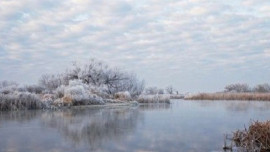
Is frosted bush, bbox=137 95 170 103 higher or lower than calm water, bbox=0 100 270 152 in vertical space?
higher

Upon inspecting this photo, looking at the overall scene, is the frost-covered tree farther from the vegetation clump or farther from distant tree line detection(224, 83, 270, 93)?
distant tree line detection(224, 83, 270, 93)

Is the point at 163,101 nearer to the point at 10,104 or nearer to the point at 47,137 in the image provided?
the point at 10,104

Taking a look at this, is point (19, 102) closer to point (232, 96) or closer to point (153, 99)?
point (153, 99)

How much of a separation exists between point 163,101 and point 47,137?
25.4 m

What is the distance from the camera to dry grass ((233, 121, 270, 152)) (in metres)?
9.29

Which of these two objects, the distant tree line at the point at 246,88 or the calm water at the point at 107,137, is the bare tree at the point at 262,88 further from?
the calm water at the point at 107,137

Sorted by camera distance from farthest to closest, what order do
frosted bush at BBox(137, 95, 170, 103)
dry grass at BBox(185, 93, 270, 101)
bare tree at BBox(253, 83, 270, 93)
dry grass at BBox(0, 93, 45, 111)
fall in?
bare tree at BBox(253, 83, 270, 93) → dry grass at BBox(185, 93, 270, 101) → frosted bush at BBox(137, 95, 170, 103) → dry grass at BBox(0, 93, 45, 111)

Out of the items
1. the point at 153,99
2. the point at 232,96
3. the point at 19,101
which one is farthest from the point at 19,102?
the point at 232,96

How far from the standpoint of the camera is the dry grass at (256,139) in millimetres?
9289

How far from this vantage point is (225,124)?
603 inches

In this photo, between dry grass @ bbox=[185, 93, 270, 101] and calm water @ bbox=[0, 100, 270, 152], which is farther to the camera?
dry grass @ bbox=[185, 93, 270, 101]

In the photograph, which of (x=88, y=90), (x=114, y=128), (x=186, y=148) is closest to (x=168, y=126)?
(x=114, y=128)

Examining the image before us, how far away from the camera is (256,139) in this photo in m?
9.42

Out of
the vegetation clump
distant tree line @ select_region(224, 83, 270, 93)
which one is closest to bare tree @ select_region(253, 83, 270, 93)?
distant tree line @ select_region(224, 83, 270, 93)
